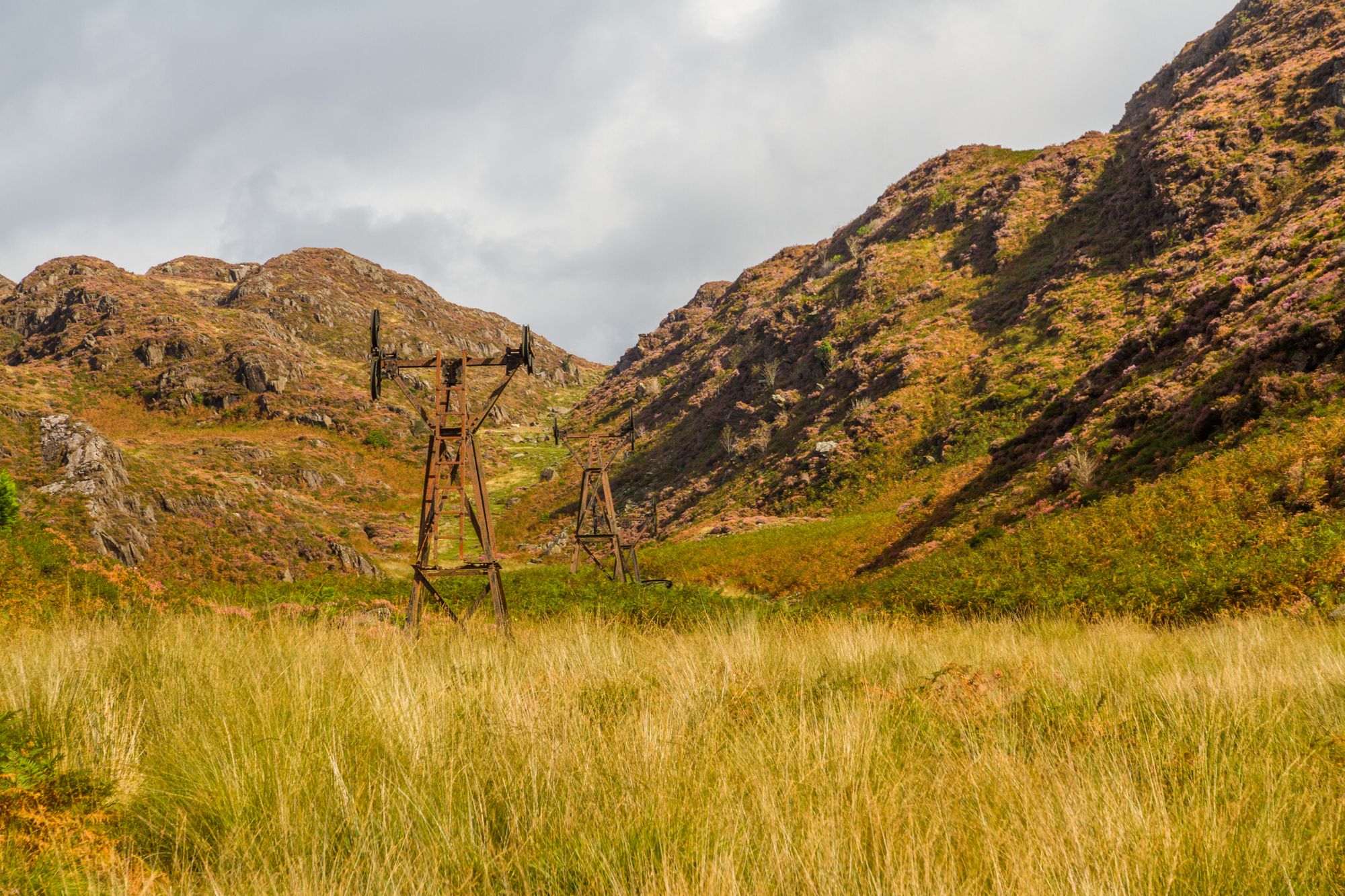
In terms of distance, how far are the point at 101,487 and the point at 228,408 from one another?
2224 inches

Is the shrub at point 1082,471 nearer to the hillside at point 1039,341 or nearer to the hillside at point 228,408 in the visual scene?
the hillside at point 1039,341

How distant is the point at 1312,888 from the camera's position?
187 cm

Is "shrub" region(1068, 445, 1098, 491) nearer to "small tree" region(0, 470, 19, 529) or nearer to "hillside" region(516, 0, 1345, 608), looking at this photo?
"hillside" region(516, 0, 1345, 608)

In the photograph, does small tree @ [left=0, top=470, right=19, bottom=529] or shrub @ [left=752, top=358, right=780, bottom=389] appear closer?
small tree @ [left=0, top=470, right=19, bottom=529]

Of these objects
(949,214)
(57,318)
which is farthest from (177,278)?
A: (949,214)

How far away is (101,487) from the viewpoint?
2564cm

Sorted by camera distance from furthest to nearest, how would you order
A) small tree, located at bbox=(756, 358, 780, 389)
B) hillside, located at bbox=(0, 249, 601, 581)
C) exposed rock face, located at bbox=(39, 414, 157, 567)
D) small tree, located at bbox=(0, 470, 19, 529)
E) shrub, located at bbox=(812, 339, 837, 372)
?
small tree, located at bbox=(756, 358, 780, 389) → shrub, located at bbox=(812, 339, 837, 372) → hillside, located at bbox=(0, 249, 601, 581) → exposed rock face, located at bbox=(39, 414, 157, 567) → small tree, located at bbox=(0, 470, 19, 529)

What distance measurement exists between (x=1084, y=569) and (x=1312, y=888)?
1385cm

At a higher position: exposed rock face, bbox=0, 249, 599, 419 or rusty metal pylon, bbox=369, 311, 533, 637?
exposed rock face, bbox=0, 249, 599, 419

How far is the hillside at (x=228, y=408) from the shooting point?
26828 millimetres

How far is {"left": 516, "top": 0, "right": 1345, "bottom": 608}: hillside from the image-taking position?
19.0 metres

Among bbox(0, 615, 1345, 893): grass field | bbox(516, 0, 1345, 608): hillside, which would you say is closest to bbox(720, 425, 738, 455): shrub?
bbox(516, 0, 1345, 608): hillside

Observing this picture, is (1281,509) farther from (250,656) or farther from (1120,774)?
(250,656)

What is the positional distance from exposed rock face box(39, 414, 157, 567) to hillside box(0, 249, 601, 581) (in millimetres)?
78
